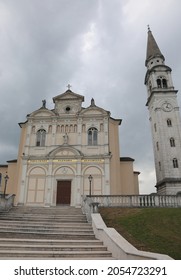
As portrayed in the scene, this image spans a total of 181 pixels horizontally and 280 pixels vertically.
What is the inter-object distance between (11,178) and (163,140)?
2007cm

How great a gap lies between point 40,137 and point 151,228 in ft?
62.8

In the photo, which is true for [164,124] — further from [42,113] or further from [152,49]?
[42,113]

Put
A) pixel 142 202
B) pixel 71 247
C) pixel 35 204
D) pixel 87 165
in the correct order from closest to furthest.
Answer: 1. pixel 71 247
2. pixel 142 202
3. pixel 35 204
4. pixel 87 165

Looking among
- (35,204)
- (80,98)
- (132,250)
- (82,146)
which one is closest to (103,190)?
(82,146)

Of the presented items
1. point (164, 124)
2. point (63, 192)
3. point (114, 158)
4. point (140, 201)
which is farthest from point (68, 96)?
point (140, 201)

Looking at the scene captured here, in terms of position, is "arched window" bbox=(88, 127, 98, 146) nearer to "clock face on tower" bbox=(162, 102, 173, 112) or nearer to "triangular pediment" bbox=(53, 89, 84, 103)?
"triangular pediment" bbox=(53, 89, 84, 103)

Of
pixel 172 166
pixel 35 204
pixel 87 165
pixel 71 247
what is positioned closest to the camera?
pixel 71 247

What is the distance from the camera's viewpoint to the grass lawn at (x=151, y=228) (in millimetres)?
8382

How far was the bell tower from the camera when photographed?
26.9 m

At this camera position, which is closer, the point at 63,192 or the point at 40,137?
the point at 63,192

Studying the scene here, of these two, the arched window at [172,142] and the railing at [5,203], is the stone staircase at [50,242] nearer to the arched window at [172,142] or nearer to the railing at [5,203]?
the railing at [5,203]

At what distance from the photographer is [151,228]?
11000mm

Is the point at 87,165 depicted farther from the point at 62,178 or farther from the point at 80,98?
the point at 80,98

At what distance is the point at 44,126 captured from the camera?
27.4 metres
